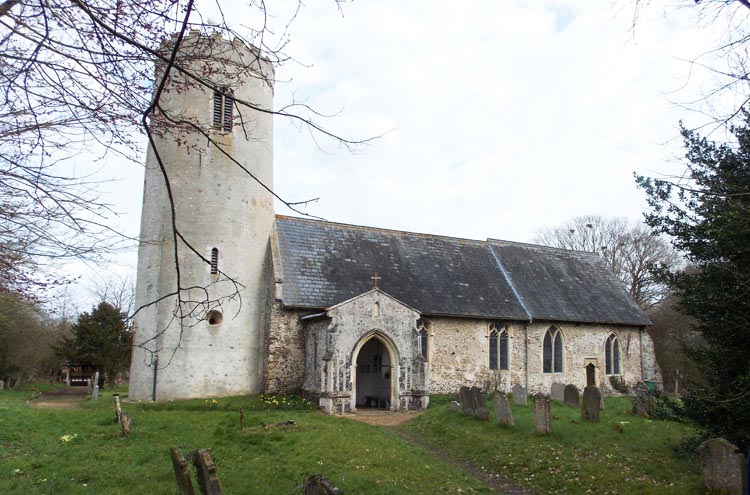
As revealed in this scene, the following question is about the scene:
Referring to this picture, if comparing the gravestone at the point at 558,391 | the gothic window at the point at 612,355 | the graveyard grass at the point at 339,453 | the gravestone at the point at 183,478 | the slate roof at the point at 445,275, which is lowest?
the graveyard grass at the point at 339,453

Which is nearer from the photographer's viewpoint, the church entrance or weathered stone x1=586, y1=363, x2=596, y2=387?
the church entrance

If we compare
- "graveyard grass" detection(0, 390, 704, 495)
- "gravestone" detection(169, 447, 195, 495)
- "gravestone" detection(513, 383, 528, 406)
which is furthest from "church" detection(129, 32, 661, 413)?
"gravestone" detection(169, 447, 195, 495)

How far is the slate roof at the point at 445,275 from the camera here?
20.1 meters

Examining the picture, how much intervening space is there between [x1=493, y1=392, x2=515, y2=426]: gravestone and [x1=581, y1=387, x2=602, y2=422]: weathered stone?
6.21ft

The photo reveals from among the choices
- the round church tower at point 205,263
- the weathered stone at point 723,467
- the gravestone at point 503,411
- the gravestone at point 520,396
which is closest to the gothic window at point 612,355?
the gravestone at point 520,396

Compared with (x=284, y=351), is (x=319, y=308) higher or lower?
higher

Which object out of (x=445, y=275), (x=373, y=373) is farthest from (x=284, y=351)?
(x=445, y=275)

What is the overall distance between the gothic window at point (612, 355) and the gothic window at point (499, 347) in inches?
210

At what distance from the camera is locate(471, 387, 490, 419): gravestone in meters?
13.6

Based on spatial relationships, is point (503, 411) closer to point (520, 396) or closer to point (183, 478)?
point (520, 396)

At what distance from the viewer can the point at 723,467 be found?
283 inches

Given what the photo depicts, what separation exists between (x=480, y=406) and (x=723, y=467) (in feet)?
23.1

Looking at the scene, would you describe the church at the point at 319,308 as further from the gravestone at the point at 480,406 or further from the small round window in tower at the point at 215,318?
the gravestone at the point at 480,406

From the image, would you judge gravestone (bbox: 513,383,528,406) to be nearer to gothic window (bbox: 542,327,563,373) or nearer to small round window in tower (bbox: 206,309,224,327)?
gothic window (bbox: 542,327,563,373)
